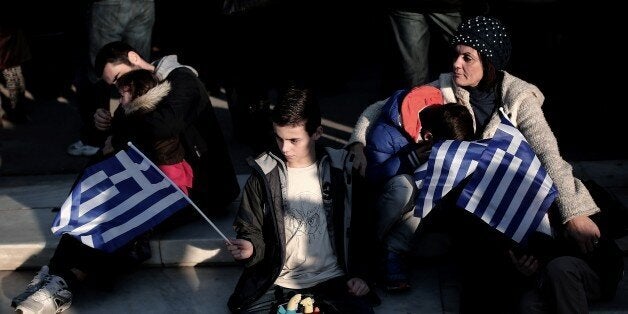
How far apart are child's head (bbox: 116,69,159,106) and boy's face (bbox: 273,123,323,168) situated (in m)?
0.97

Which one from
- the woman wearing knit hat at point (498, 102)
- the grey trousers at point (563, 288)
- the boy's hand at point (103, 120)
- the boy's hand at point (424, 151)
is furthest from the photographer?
the boy's hand at point (103, 120)

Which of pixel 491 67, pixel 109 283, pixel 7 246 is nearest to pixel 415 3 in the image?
pixel 491 67

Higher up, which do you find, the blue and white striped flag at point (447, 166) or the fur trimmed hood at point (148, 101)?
the blue and white striped flag at point (447, 166)

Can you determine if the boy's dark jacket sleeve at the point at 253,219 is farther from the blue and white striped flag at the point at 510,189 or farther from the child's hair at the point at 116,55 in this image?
the child's hair at the point at 116,55

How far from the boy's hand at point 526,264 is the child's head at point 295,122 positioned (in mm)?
1111

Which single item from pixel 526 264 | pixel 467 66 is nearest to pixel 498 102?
pixel 467 66

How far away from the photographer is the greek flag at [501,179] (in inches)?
177

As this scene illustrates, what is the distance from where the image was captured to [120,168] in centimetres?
494

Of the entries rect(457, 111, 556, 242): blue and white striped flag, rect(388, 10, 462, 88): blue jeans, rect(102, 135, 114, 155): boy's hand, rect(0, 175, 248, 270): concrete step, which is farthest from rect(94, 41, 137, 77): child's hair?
rect(457, 111, 556, 242): blue and white striped flag

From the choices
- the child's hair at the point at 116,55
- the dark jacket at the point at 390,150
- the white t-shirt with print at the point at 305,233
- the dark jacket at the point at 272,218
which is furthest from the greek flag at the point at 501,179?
the child's hair at the point at 116,55

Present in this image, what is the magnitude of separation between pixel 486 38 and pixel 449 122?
1.51 feet

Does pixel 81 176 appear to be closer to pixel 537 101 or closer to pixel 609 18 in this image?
pixel 537 101

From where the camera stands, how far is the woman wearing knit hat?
4.45m

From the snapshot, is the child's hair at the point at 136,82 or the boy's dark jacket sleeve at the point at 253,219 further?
the child's hair at the point at 136,82
